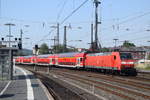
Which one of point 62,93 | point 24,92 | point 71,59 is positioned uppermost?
point 71,59

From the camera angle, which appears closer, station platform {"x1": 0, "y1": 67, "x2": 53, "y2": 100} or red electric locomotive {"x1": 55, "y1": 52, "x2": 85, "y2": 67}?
station platform {"x1": 0, "y1": 67, "x2": 53, "y2": 100}

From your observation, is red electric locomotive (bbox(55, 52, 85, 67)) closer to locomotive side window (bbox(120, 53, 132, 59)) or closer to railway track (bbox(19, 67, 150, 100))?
locomotive side window (bbox(120, 53, 132, 59))

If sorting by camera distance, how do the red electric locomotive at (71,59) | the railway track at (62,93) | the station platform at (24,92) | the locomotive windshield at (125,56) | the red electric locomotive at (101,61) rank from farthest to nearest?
the red electric locomotive at (71,59) → the locomotive windshield at (125,56) → the red electric locomotive at (101,61) → the railway track at (62,93) → the station platform at (24,92)

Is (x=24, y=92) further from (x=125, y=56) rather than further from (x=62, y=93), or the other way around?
(x=125, y=56)

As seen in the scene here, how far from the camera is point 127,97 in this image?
18.1 metres

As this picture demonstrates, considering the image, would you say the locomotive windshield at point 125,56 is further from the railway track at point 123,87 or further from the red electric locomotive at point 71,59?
the red electric locomotive at point 71,59

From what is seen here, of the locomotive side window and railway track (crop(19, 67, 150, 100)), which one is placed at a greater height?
the locomotive side window

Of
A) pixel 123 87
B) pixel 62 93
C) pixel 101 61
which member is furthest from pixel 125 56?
pixel 62 93

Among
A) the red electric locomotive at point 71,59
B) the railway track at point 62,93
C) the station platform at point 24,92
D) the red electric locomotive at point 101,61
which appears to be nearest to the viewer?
the station platform at point 24,92

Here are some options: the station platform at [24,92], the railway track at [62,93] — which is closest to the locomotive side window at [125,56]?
the railway track at [62,93]

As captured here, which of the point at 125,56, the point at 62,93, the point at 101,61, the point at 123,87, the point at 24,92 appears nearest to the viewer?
the point at 24,92

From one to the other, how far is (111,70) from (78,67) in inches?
658

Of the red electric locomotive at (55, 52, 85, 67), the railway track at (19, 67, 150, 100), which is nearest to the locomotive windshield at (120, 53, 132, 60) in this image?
the railway track at (19, 67, 150, 100)

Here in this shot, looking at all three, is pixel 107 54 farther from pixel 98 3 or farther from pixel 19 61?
pixel 19 61
